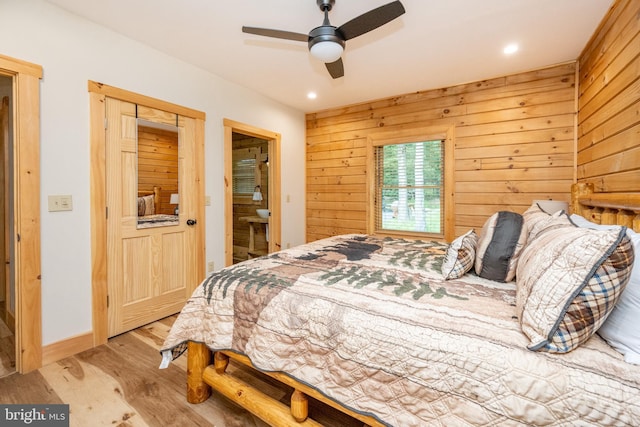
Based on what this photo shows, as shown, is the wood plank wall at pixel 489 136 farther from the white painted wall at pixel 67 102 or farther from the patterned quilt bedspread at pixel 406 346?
the white painted wall at pixel 67 102

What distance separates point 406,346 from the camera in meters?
1.03

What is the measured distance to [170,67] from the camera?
9.21ft

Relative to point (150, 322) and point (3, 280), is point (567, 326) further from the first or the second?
point (3, 280)

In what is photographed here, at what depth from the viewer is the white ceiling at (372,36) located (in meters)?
2.09

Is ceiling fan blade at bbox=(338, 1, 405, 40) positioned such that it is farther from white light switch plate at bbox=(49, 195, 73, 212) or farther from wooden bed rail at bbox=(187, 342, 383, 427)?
white light switch plate at bbox=(49, 195, 73, 212)

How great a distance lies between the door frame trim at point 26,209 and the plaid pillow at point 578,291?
2.82 m

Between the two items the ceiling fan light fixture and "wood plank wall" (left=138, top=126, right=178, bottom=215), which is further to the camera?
"wood plank wall" (left=138, top=126, right=178, bottom=215)

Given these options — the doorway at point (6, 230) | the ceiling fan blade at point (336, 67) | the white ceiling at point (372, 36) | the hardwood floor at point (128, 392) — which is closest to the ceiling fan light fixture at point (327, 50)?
the ceiling fan blade at point (336, 67)

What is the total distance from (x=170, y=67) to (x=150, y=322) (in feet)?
7.98

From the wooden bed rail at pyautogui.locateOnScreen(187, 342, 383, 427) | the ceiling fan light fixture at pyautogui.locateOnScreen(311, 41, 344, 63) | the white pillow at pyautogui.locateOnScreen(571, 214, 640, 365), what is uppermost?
the ceiling fan light fixture at pyautogui.locateOnScreen(311, 41, 344, 63)

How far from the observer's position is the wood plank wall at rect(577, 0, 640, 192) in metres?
1.79

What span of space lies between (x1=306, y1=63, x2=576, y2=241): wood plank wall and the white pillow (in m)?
2.63

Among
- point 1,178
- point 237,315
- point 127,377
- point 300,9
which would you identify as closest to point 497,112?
point 300,9

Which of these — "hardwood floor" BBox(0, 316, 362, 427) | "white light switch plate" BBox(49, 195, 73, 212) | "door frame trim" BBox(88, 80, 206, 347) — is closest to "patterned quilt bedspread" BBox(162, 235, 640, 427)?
"hardwood floor" BBox(0, 316, 362, 427)
